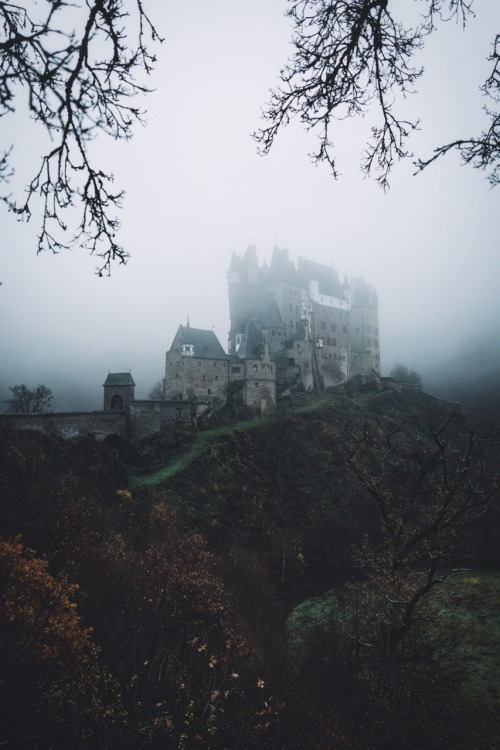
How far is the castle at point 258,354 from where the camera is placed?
40219 millimetres

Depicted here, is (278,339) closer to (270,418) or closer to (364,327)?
(270,418)

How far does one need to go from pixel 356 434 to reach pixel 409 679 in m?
35.0

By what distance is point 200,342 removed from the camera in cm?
4931

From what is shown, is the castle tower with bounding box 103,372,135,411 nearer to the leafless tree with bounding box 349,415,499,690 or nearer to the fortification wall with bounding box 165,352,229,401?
the fortification wall with bounding box 165,352,229,401

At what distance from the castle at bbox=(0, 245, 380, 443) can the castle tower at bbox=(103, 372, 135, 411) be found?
9 centimetres

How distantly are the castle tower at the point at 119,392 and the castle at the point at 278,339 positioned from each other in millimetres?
6925

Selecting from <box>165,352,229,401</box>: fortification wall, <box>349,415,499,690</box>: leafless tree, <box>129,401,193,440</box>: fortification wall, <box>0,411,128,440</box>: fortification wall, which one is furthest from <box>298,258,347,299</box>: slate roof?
<box>0,411,128,440</box>: fortification wall

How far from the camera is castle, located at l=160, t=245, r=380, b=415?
158 ft

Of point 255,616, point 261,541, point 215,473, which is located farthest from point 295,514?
point 255,616

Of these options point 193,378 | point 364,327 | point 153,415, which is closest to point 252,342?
point 193,378

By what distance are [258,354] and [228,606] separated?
37.5 metres

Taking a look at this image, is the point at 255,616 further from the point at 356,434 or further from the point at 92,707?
the point at 356,434

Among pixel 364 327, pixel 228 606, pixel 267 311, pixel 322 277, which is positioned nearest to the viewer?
pixel 228 606

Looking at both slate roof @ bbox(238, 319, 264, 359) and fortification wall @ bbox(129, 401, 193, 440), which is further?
slate roof @ bbox(238, 319, 264, 359)
